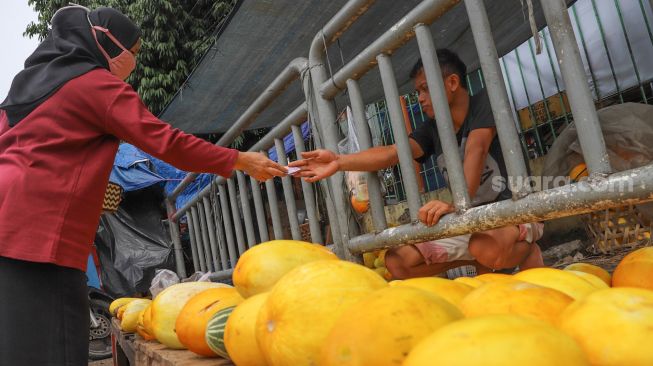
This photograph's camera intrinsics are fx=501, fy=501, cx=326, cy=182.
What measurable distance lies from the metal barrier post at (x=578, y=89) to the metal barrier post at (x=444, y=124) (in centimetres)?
49

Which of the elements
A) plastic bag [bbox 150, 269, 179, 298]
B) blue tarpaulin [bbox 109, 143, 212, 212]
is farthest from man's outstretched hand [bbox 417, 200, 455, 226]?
blue tarpaulin [bbox 109, 143, 212, 212]

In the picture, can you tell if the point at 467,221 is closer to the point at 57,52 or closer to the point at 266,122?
the point at 57,52

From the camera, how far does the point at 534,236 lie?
273 cm

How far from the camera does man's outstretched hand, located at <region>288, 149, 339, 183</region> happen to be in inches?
93.7

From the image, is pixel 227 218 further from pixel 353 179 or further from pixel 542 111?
pixel 542 111

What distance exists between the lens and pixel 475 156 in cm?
254

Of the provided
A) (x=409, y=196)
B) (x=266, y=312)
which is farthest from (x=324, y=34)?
(x=266, y=312)

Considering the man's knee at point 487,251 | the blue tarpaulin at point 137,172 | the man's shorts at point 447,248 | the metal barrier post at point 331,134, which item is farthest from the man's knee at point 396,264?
the blue tarpaulin at point 137,172

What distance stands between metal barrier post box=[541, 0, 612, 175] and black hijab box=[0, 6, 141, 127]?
183cm

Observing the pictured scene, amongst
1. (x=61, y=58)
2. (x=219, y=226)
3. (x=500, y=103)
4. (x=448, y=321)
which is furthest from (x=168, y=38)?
(x=448, y=321)

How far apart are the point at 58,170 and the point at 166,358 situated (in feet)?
2.93

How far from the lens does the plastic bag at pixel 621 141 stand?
3127mm

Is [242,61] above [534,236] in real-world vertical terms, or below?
above

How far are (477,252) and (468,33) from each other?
2.23m
